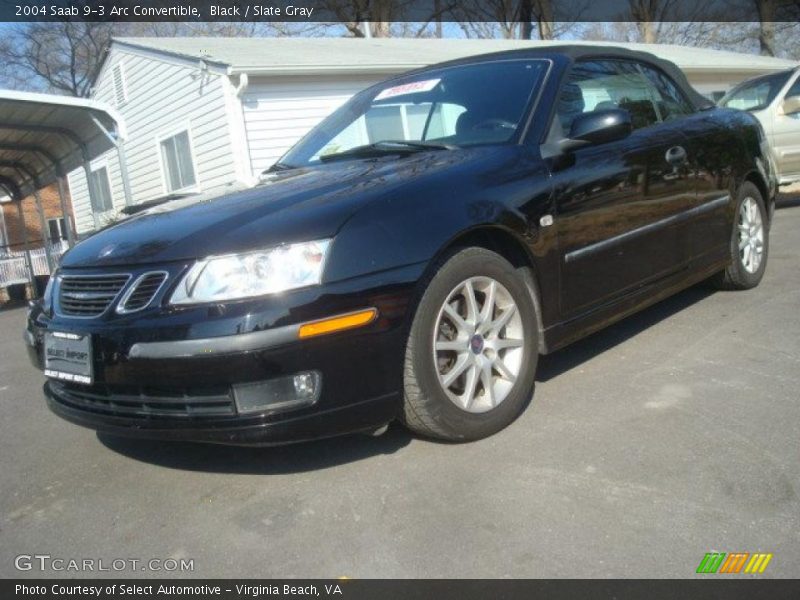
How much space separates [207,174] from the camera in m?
13.0

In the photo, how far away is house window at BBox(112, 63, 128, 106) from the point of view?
16797 millimetres

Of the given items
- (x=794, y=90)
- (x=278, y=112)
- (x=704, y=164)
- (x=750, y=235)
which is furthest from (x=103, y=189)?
(x=704, y=164)

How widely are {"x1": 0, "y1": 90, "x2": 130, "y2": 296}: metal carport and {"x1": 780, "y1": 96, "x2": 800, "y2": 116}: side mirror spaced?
28.8ft

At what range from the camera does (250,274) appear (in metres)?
2.56

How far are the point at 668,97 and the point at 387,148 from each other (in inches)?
83.4

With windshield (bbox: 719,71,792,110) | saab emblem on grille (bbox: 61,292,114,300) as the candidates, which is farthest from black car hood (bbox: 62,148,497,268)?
windshield (bbox: 719,71,792,110)

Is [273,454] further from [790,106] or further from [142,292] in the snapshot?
[790,106]

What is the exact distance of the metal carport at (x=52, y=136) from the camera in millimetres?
8562

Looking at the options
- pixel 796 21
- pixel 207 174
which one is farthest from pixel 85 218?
pixel 796 21

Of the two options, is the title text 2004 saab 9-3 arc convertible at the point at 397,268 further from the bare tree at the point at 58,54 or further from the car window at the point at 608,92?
the bare tree at the point at 58,54

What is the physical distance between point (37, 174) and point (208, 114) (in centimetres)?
389

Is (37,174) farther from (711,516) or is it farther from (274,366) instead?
(711,516)

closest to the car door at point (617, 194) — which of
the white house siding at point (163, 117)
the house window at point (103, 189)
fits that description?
the white house siding at point (163, 117)

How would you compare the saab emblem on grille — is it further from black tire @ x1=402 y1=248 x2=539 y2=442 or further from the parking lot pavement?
black tire @ x1=402 y1=248 x2=539 y2=442
